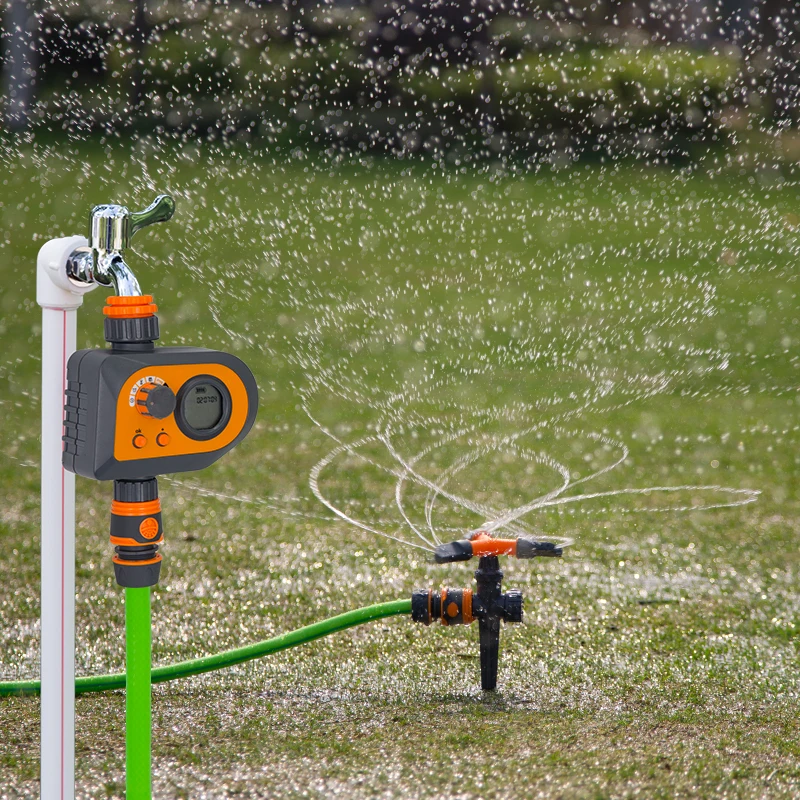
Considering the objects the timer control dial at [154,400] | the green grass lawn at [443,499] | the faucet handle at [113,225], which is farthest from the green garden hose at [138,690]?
the faucet handle at [113,225]

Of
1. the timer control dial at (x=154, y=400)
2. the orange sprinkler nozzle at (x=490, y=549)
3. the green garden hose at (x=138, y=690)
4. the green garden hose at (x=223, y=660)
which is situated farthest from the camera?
the green garden hose at (x=223, y=660)

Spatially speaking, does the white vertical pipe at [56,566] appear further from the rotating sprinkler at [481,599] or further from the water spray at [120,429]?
the rotating sprinkler at [481,599]

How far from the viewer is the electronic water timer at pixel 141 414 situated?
57.2 inches

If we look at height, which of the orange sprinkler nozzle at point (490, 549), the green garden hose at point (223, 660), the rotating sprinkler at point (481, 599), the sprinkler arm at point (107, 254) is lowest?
the green garden hose at point (223, 660)

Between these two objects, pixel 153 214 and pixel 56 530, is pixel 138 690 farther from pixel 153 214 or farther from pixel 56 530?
pixel 153 214

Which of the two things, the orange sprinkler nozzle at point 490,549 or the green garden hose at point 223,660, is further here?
the green garden hose at point 223,660

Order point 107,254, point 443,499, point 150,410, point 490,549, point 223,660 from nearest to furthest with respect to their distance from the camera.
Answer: point 150,410 → point 107,254 → point 490,549 → point 223,660 → point 443,499

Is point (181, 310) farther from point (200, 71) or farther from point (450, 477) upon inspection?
point (450, 477)

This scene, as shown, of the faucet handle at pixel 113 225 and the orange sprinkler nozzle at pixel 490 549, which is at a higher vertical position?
→ the faucet handle at pixel 113 225

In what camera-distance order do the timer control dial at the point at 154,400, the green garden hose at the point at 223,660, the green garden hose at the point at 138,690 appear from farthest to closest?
the green garden hose at the point at 223,660 < the green garden hose at the point at 138,690 < the timer control dial at the point at 154,400

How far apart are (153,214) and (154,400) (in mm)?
315

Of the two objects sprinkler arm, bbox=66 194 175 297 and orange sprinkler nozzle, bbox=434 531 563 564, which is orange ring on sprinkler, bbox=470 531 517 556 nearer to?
orange sprinkler nozzle, bbox=434 531 563 564

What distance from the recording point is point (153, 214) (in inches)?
63.6

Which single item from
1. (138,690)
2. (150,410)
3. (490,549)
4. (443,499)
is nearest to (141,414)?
(150,410)
